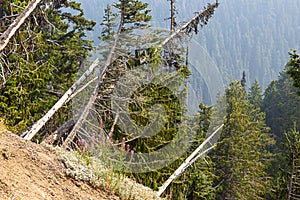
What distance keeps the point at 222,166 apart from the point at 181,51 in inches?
685

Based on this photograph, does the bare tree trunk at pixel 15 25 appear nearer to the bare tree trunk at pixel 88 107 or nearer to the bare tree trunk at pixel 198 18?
the bare tree trunk at pixel 88 107

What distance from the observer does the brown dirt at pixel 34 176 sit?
3878mm

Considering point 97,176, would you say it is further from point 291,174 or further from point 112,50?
point 291,174

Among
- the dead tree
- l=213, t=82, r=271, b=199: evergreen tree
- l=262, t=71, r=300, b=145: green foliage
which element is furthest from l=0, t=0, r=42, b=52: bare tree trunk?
l=262, t=71, r=300, b=145: green foliage

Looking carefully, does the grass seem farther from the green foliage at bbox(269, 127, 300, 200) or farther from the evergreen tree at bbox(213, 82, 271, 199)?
the evergreen tree at bbox(213, 82, 271, 199)

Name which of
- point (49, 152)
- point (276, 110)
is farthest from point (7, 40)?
point (276, 110)

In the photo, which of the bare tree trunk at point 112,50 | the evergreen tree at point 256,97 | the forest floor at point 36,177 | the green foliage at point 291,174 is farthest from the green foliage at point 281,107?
the forest floor at point 36,177

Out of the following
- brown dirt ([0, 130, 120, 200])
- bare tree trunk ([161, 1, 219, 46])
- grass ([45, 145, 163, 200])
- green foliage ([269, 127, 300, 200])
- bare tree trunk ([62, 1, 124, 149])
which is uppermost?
bare tree trunk ([161, 1, 219, 46])

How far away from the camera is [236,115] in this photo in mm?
27812

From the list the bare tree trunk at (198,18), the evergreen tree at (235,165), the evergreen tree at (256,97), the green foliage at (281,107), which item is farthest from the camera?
the evergreen tree at (256,97)

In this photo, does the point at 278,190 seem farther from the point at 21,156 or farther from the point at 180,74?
the point at 21,156

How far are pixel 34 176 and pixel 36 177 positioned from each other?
0.11ft

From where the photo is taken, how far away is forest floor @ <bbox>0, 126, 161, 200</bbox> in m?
3.89

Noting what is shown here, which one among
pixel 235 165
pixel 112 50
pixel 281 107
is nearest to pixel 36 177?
pixel 112 50
